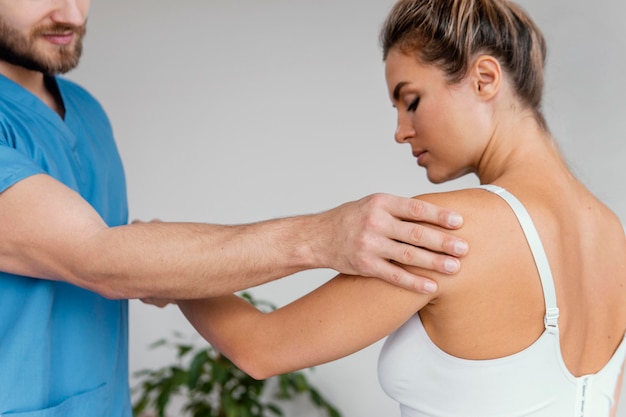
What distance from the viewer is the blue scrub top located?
145cm

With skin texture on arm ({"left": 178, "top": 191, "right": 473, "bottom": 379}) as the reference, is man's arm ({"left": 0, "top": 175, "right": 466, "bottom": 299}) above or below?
above

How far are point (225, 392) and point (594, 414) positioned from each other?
1799mm

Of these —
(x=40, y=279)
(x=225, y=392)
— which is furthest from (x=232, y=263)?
(x=225, y=392)

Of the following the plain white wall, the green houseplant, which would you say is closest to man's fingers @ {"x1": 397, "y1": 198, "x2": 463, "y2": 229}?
the green houseplant

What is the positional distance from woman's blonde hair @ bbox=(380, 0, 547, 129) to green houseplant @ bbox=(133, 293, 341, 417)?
1681mm

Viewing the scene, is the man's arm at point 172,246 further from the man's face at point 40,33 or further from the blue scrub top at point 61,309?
the man's face at point 40,33

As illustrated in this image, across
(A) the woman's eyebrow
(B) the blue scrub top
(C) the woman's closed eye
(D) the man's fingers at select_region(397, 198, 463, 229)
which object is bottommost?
(B) the blue scrub top

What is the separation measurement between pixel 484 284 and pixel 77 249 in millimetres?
642

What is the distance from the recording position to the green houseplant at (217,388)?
9.70 ft

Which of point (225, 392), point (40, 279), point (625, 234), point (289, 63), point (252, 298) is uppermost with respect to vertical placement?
point (289, 63)

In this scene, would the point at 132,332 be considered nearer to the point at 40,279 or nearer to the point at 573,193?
the point at 40,279

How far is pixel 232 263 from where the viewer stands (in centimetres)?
133

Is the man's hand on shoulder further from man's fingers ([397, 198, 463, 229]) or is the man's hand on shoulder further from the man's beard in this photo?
the man's beard

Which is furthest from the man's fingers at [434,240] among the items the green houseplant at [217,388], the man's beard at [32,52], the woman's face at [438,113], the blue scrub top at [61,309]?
the green houseplant at [217,388]
